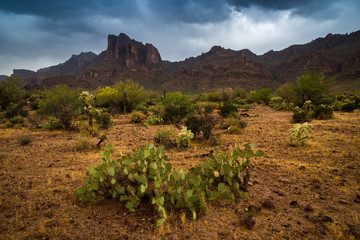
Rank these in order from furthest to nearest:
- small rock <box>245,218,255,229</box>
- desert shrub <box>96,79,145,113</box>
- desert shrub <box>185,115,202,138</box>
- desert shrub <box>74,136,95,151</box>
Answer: desert shrub <box>96,79,145,113</box> → desert shrub <box>185,115,202,138</box> → desert shrub <box>74,136,95,151</box> → small rock <box>245,218,255,229</box>

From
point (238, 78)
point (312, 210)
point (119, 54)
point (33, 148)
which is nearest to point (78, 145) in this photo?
point (33, 148)

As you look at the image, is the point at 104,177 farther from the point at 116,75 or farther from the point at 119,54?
the point at 119,54

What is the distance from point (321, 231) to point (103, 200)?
2.92 m

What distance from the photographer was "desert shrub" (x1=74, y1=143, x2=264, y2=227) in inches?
87.4

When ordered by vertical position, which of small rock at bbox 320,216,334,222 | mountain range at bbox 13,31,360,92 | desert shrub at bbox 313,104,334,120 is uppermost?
mountain range at bbox 13,31,360,92

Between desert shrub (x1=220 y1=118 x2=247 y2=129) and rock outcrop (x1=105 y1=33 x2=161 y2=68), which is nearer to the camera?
desert shrub (x1=220 y1=118 x2=247 y2=129)

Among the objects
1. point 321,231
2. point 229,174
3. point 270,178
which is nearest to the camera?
point 321,231

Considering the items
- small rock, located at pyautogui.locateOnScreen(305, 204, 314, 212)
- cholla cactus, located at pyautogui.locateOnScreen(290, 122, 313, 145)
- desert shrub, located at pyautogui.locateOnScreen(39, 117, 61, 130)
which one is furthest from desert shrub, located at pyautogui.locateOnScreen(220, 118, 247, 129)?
desert shrub, located at pyautogui.locateOnScreen(39, 117, 61, 130)

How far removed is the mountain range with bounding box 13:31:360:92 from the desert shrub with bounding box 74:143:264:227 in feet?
195

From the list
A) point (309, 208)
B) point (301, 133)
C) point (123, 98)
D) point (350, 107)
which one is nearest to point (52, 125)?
point (123, 98)

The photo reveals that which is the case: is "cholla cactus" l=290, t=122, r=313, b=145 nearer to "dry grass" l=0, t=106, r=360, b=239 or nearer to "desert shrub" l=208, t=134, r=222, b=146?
"dry grass" l=0, t=106, r=360, b=239

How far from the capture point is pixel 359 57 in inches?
2461

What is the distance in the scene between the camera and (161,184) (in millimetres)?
2395

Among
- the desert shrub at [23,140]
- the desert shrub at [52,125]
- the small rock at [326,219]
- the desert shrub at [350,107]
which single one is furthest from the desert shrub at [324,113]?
the desert shrub at [52,125]
